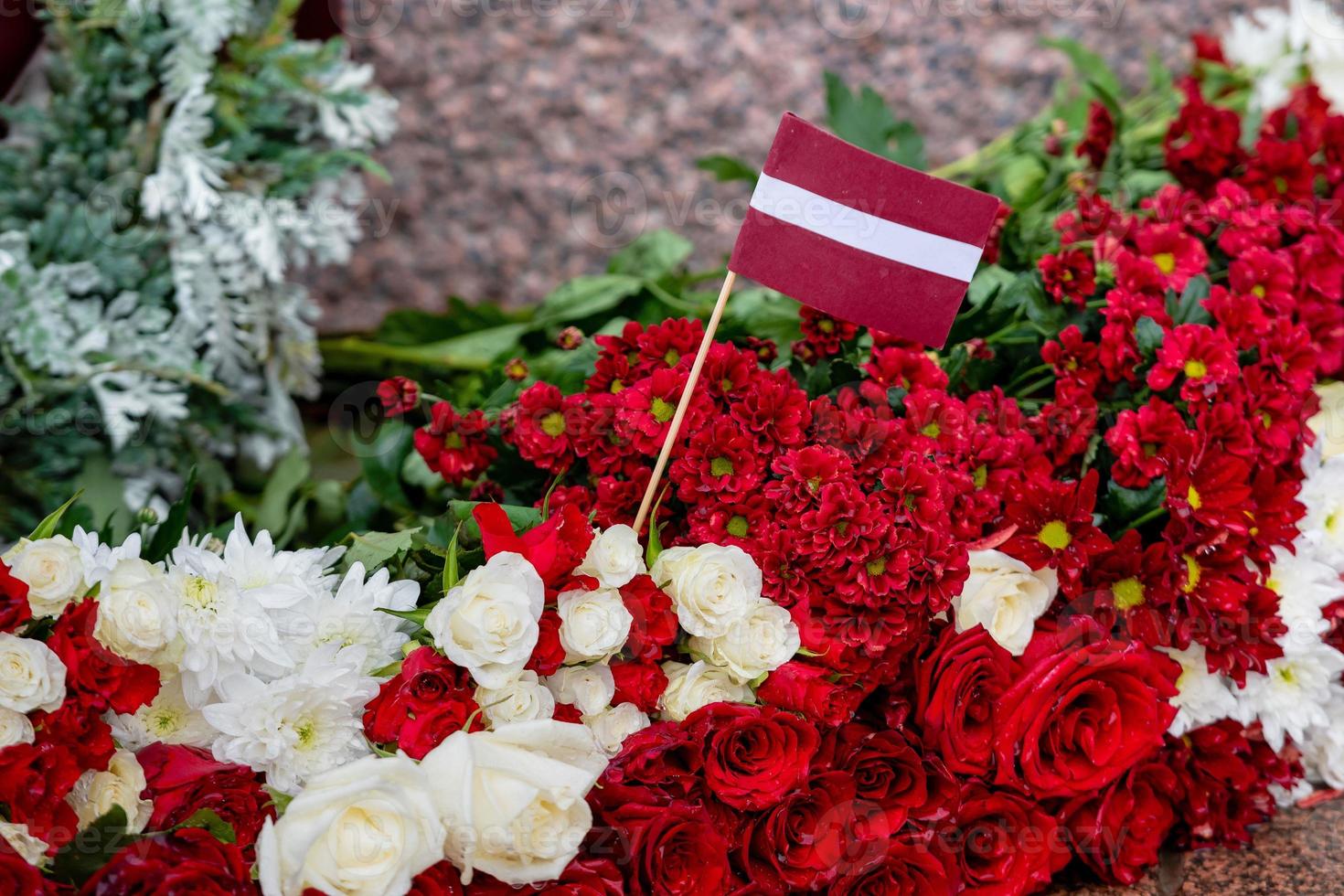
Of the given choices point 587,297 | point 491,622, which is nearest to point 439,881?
point 491,622

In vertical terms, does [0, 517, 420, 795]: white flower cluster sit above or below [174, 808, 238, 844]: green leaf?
above

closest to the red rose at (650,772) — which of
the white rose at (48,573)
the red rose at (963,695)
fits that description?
the red rose at (963,695)

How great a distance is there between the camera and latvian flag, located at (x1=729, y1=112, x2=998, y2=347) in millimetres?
980

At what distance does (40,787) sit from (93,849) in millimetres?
59

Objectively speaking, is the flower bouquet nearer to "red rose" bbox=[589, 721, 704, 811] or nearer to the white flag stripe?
"red rose" bbox=[589, 721, 704, 811]

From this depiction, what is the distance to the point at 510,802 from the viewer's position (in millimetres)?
771

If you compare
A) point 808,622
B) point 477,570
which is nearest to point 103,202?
point 477,570

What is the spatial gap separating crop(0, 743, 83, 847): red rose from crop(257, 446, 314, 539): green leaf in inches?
25.8

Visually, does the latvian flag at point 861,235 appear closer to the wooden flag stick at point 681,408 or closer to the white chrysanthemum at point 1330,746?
the wooden flag stick at point 681,408

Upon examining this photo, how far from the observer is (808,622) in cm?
93

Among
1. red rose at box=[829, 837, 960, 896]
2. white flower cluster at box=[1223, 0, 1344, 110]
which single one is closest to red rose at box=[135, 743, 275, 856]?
red rose at box=[829, 837, 960, 896]

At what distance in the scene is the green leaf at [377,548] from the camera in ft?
3.38

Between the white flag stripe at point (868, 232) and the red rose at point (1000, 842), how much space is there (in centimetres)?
46

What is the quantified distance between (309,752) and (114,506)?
2.51 feet
